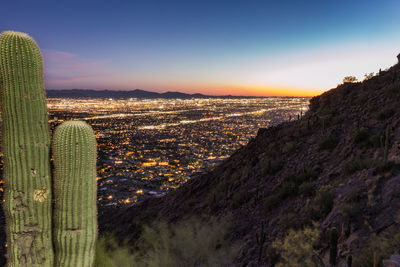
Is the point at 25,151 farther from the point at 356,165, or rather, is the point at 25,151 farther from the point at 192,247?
the point at 356,165

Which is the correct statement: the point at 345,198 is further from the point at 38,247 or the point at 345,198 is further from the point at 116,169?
the point at 116,169

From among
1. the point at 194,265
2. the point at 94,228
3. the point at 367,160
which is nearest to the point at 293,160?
the point at 367,160

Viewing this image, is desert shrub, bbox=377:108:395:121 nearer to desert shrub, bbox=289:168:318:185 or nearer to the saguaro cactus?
desert shrub, bbox=289:168:318:185

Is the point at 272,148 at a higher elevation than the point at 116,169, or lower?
higher

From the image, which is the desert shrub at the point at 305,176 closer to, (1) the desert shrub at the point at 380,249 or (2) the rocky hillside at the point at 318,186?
(2) the rocky hillside at the point at 318,186

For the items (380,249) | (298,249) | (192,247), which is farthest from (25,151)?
(380,249)

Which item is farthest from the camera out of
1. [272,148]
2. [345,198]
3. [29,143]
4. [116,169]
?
[116,169]
